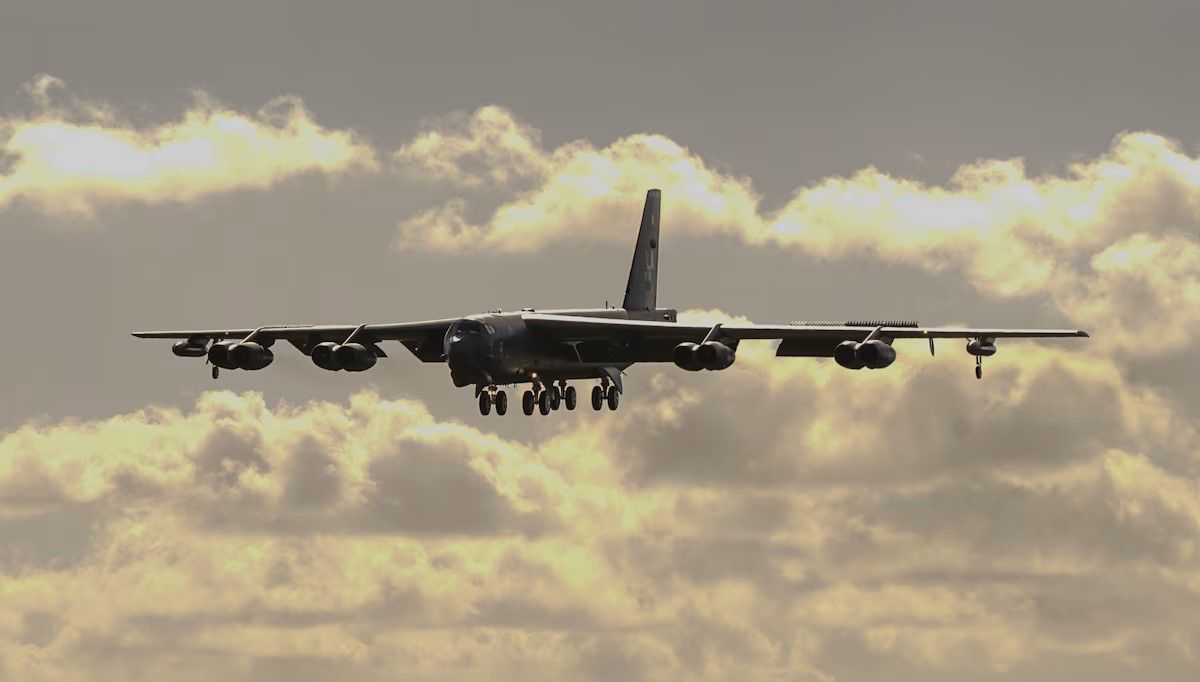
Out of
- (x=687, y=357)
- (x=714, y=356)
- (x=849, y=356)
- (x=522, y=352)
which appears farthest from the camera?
(x=522, y=352)

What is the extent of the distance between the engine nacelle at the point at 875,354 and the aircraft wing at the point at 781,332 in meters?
1.63

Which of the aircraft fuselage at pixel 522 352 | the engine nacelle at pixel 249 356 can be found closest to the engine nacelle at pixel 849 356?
the aircraft fuselage at pixel 522 352

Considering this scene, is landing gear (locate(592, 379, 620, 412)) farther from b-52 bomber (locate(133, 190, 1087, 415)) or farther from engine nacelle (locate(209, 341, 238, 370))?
engine nacelle (locate(209, 341, 238, 370))

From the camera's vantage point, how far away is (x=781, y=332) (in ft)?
234

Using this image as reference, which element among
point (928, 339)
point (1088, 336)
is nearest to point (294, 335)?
point (928, 339)

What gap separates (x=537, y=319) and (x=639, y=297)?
14726 millimetres

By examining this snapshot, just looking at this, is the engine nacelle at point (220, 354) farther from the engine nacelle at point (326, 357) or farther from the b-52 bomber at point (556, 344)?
the engine nacelle at point (326, 357)

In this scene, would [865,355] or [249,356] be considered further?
[249,356]

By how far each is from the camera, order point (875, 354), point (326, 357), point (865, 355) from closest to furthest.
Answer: point (875, 354) < point (865, 355) < point (326, 357)

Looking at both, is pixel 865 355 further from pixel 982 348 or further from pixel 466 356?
pixel 466 356

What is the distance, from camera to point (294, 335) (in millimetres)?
80625

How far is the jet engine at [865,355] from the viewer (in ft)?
217

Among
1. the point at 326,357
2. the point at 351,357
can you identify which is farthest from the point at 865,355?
the point at 326,357

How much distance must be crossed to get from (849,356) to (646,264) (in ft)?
77.1
